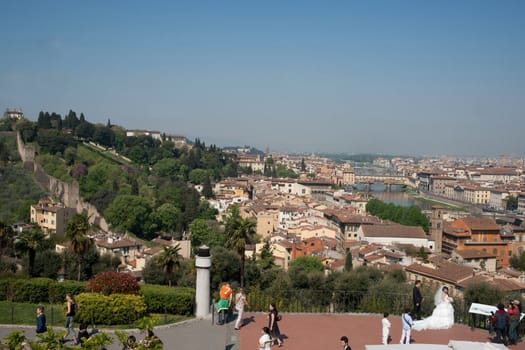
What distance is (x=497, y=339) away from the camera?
958cm

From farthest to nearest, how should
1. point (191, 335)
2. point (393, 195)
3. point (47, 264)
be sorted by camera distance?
point (393, 195) < point (47, 264) < point (191, 335)

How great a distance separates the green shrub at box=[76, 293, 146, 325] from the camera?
10.6m

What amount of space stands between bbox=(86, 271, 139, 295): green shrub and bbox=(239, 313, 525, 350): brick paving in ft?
8.43

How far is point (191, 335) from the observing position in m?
10.1

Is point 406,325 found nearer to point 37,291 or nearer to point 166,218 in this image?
point 37,291

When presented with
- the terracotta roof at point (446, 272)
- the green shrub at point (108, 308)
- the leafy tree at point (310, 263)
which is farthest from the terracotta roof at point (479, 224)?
the green shrub at point (108, 308)

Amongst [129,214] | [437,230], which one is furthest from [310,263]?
[437,230]

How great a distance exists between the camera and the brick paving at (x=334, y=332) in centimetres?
977

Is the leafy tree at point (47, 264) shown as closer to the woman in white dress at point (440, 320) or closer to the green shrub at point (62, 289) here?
the green shrub at point (62, 289)

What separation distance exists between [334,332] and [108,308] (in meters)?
4.56

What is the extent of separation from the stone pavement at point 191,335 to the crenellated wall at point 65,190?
40.3m

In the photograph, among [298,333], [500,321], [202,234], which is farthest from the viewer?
[202,234]

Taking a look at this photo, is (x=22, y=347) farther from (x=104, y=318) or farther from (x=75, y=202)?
(x=75, y=202)

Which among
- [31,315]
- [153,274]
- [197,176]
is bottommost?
[153,274]
